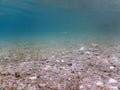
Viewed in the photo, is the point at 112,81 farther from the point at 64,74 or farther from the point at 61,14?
the point at 61,14

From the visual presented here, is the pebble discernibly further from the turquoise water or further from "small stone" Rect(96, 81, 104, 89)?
the turquoise water

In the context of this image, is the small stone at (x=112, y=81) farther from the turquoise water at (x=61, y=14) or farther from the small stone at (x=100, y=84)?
the turquoise water at (x=61, y=14)

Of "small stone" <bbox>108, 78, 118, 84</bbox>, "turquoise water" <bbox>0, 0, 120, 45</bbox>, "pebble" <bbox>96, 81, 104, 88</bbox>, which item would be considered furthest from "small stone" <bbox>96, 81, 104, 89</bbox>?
"turquoise water" <bbox>0, 0, 120, 45</bbox>

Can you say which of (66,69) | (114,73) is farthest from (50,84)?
(114,73)

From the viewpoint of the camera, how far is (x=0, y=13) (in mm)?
32000

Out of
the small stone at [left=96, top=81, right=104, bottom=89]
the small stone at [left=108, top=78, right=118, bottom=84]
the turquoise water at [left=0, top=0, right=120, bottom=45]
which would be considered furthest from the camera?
the turquoise water at [left=0, top=0, right=120, bottom=45]

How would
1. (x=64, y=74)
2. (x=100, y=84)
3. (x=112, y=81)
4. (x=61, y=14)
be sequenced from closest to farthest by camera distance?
1. (x=100, y=84)
2. (x=112, y=81)
3. (x=64, y=74)
4. (x=61, y=14)

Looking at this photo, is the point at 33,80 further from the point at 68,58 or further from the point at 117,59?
the point at 117,59

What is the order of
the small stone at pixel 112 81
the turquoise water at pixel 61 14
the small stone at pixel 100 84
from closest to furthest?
the small stone at pixel 100 84 < the small stone at pixel 112 81 < the turquoise water at pixel 61 14

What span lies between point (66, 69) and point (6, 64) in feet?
6.08

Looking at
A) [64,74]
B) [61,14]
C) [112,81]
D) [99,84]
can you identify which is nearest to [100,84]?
→ [99,84]

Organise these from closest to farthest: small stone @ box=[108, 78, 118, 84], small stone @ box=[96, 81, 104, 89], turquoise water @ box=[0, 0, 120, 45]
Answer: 1. small stone @ box=[96, 81, 104, 89]
2. small stone @ box=[108, 78, 118, 84]
3. turquoise water @ box=[0, 0, 120, 45]

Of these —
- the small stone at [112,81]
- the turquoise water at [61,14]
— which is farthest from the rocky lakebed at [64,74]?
the turquoise water at [61,14]

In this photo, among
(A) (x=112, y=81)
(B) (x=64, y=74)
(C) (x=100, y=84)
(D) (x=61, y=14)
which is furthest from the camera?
(D) (x=61, y=14)
